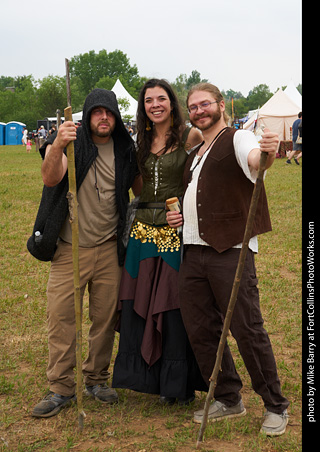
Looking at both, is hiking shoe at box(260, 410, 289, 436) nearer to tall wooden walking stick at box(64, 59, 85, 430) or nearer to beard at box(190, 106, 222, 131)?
tall wooden walking stick at box(64, 59, 85, 430)

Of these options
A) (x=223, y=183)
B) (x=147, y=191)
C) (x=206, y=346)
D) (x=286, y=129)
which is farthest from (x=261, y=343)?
(x=286, y=129)

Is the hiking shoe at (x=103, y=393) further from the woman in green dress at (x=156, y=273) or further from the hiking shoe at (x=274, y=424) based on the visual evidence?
the hiking shoe at (x=274, y=424)

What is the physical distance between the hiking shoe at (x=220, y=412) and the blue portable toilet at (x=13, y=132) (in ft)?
154

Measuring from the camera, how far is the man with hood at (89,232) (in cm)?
362

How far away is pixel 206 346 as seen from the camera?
3.50m

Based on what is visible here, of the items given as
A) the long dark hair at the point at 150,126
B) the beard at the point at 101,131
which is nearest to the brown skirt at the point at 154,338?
the long dark hair at the point at 150,126

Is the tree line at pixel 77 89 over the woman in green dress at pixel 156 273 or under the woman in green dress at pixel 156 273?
over

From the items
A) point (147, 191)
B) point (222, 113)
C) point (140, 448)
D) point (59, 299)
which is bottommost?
point (140, 448)

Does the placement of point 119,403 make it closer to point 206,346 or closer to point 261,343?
point 206,346

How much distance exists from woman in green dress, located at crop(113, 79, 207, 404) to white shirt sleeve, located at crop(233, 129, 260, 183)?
22.2 inches

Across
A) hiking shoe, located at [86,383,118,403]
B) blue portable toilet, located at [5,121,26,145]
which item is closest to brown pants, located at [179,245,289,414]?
hiking shoe, located at [86,383,118,403]
